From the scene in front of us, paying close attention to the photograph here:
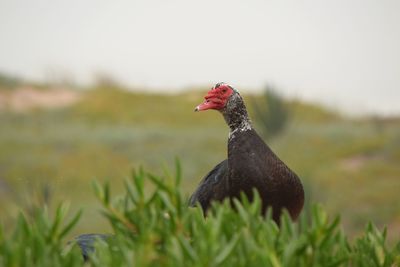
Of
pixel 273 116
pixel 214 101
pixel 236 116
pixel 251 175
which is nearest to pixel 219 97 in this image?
pixel 214 101

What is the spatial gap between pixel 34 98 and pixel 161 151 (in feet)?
43.3

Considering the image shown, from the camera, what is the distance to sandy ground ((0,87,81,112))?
34013mm

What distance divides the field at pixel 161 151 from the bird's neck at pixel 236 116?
9.23 m

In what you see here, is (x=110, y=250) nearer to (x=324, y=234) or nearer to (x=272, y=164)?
(x=324, y=234)

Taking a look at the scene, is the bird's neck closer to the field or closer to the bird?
the bird

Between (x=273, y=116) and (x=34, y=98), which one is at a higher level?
(x=34, y=98)

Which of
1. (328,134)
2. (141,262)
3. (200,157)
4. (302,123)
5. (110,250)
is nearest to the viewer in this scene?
(141,262)

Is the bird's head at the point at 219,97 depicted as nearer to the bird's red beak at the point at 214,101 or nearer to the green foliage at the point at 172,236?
the bird's red beak at the point at 214,101

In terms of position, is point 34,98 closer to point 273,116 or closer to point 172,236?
point 273,116

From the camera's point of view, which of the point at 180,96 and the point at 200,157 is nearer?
the point at 200,157

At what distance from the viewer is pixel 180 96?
3738cm

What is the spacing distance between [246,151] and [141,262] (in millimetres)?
2340

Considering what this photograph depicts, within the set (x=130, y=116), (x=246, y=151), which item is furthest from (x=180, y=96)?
(x=246, y=151)

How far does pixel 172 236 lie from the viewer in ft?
7.71
